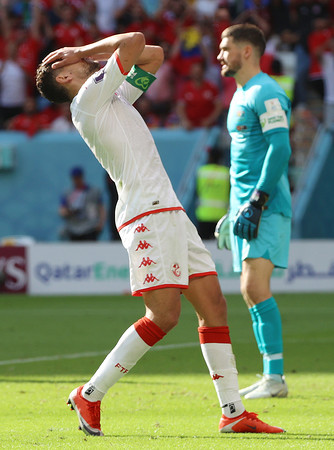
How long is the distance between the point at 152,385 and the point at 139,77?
7.91ft

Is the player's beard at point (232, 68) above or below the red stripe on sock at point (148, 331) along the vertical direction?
above

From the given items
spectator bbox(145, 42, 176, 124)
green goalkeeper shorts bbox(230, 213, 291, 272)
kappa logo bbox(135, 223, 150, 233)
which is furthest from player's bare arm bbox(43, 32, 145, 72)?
spectator bbox(145, 42, 176, 124)

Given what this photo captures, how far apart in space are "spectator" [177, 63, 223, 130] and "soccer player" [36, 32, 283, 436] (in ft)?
40.4

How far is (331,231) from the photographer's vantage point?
18.5m

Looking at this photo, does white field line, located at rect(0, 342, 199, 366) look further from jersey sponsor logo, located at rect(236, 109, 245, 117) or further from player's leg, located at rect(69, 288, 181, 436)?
player's leg, located at rect(69, 288, 181, 436)

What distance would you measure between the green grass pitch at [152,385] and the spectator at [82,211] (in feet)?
15.2

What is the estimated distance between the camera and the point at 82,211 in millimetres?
17266

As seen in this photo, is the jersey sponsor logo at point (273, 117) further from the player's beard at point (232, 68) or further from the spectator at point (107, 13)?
the spectator at point (107, 13)

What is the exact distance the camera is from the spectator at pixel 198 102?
1741 centimetres

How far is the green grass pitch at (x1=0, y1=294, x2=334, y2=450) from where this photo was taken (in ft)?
15.9

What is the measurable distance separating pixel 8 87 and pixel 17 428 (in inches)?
560

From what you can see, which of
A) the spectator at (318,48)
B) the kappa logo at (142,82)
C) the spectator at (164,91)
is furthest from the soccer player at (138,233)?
the spectator at (164,91)

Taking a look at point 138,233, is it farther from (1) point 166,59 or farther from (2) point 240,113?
(1) point 166,59

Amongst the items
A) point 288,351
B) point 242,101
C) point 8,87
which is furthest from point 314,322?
point 8,87
